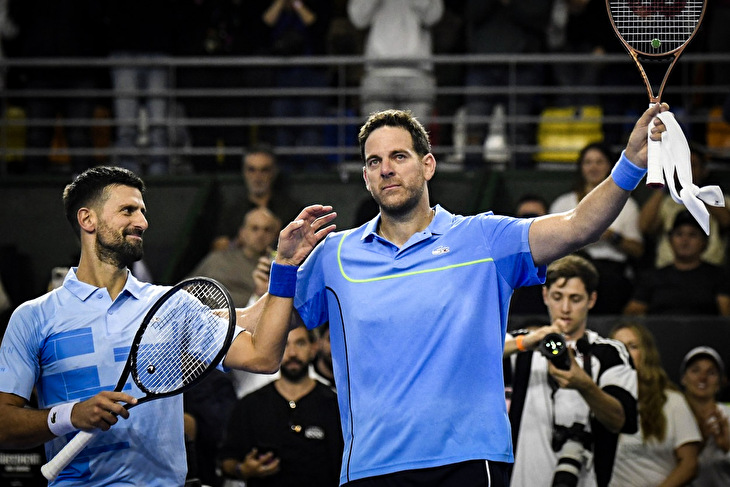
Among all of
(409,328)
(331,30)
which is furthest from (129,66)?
(409,328)

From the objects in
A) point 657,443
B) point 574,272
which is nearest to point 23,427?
point 574,272

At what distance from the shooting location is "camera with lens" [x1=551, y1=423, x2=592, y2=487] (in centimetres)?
605

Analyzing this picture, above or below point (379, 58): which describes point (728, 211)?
below

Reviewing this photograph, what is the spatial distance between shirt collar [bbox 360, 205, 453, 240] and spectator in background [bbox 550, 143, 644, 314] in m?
4.77

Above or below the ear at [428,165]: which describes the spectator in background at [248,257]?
below

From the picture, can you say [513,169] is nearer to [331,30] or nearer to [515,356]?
[331,30]

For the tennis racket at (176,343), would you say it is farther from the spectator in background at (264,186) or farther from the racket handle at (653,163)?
the spectator in background at (264,186)

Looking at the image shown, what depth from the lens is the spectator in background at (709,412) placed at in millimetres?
7703

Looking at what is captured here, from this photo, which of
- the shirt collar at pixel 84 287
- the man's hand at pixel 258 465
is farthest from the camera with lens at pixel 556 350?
the shirt collar at pixel 84 287

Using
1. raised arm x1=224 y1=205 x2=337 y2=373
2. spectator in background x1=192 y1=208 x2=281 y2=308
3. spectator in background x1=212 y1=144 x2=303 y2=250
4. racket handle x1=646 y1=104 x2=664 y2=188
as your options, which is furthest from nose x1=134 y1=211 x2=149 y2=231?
spectator in background x1=212 y1=144 x2=303 y2=250

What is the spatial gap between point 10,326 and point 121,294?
49 centimetres

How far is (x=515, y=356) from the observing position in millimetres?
6395

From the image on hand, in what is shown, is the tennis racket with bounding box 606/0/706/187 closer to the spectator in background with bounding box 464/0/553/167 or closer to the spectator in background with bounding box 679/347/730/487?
the spectator in background with bounding box 679/347/730/487

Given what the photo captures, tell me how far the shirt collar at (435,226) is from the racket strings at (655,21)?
1.08 metres
